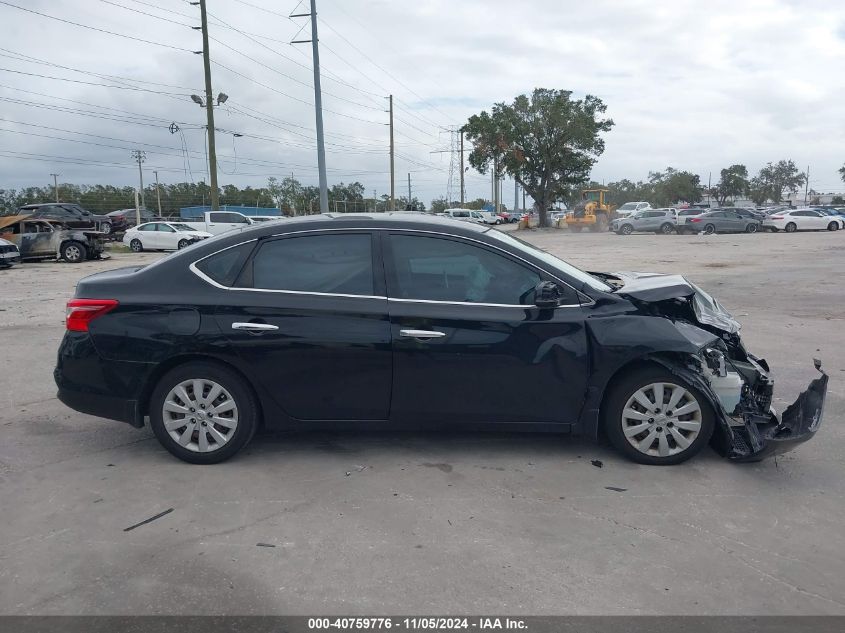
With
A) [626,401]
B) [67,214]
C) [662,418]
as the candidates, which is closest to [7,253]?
[67,214]

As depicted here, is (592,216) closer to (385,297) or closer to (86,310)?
(385,297)

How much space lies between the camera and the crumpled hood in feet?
15.5

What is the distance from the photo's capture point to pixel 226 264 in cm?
474

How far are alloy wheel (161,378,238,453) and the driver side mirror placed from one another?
7.05ft

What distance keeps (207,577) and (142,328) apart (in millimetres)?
1952

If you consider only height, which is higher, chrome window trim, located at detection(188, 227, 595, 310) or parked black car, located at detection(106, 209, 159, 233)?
parked black car, located at detection(106, 209, 159, 233)

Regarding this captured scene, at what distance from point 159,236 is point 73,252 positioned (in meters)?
6.77

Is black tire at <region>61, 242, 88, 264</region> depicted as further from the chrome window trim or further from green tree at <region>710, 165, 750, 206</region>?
green tree at <region>710, 165, 750, 206</region>

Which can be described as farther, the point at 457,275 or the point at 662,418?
the point at 457,275

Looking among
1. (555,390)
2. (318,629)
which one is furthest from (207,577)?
(555,390)

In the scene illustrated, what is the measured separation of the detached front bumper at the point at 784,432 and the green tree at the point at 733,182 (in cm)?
10756

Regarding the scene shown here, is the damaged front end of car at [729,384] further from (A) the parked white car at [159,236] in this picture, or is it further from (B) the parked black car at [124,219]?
(B) the parked black car at [124,219]

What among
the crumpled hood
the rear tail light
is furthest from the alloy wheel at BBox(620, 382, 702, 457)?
the rear tail light

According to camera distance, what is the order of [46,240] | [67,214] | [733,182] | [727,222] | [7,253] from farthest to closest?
[733,182]
[727,222]
[67,214]
[46,240]
[7,253]
